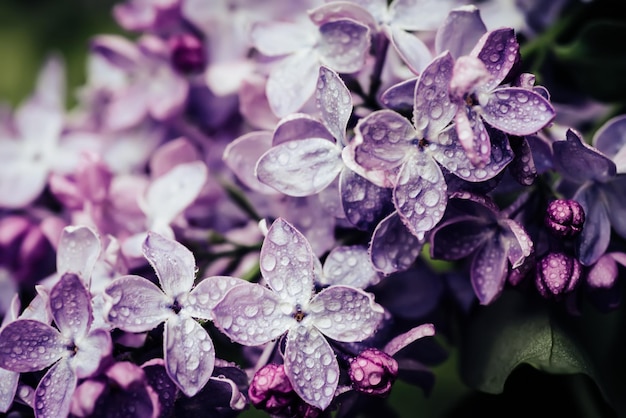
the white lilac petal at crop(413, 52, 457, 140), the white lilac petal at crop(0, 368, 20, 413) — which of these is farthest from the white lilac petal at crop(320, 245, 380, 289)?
the white lilac petal at crop(0, 368, 20, 413)

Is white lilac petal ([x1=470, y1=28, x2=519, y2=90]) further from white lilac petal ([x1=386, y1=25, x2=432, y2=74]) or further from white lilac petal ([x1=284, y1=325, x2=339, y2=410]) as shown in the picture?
white lilac petal ([x1=284, y1=325, x2=339, y2=410])

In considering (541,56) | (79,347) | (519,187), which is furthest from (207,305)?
(541,56)

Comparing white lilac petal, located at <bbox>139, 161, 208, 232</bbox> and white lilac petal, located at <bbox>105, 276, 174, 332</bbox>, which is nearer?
white lilac petal, located at <bbox>105, 276, 174, 332</bbox>

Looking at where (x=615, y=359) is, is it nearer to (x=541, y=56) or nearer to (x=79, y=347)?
(x=541, y=56)

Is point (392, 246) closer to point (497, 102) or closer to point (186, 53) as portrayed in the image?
point (497, 102)

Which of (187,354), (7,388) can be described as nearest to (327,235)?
(187,354)

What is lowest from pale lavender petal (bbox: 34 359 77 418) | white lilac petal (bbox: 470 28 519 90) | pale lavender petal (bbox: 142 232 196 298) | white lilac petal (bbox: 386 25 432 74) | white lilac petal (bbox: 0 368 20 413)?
white lilac petal (bbox: 0 368 20 413)

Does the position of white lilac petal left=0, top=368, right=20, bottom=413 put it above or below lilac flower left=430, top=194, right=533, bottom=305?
below
